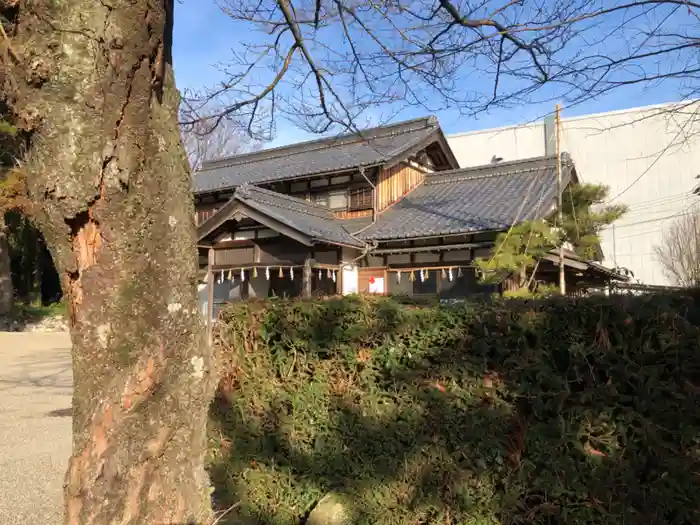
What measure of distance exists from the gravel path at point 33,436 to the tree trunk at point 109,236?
2630 mm

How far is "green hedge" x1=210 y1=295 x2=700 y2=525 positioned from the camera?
2705 millimetres

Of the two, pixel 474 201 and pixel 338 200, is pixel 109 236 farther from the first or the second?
pixel 338 200

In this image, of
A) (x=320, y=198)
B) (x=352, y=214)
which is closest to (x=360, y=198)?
(x=352, y=214)

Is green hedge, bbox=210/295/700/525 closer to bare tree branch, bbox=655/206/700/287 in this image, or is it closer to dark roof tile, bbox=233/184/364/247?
dark roof tile, bbox=233/184/364/247

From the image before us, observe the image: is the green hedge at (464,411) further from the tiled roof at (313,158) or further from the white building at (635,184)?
the white building at (635,184)

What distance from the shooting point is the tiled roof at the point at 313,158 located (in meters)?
13.8

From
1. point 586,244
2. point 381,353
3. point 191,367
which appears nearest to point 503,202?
point 586,244

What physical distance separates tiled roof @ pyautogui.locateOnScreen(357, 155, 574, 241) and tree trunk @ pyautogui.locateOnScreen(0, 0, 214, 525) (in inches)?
358

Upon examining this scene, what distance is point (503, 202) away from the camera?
1231cm

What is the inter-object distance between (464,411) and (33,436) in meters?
5.70

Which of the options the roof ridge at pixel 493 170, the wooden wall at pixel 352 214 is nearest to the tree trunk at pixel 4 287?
the wooden wall at pixel 352 214

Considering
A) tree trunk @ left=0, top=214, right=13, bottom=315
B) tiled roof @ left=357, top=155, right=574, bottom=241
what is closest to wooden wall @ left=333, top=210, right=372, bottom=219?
tiled roof @ left=357, top=155, right=574, bottom=241

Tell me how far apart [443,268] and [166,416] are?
9.57 meters

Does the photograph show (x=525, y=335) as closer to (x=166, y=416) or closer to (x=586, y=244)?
(x=166, y=416)
